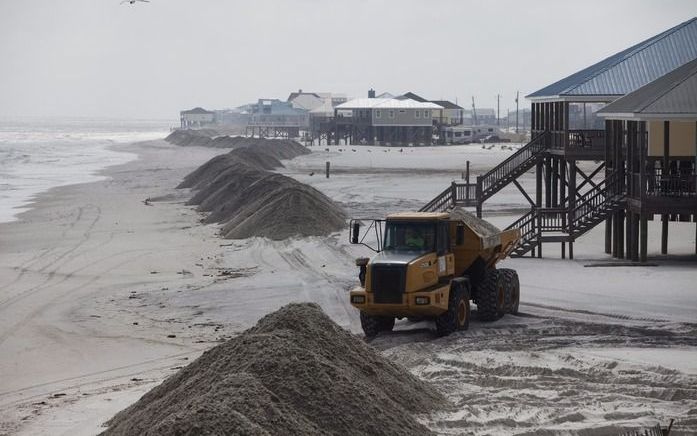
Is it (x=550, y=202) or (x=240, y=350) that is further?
(x=550, y=202)

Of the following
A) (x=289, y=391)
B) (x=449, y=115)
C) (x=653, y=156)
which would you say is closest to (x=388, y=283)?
(x=289, y=391)

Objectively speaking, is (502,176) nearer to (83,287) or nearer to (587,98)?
(587,98)

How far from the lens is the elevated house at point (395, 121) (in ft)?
463

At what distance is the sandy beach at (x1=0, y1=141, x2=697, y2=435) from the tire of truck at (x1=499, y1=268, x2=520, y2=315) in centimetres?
50

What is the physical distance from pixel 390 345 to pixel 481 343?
1722 mm

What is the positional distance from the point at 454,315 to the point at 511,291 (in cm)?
284

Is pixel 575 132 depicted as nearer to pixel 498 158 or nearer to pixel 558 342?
pixel 558 342

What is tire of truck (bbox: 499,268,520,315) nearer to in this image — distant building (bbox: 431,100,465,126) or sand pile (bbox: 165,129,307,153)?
sand pile (bbox: 165,129,307,153)

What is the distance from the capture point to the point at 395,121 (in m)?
141

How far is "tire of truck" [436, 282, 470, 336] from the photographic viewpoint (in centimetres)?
2294

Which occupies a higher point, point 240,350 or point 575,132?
point 575,132

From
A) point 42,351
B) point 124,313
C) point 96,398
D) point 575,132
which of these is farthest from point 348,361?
point 575,132

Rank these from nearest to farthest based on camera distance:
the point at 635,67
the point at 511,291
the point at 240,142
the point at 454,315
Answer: the point at 454,315 → the point at 511,291 → the point at 635,67 → the point at 240,142

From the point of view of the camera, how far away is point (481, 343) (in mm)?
22188
